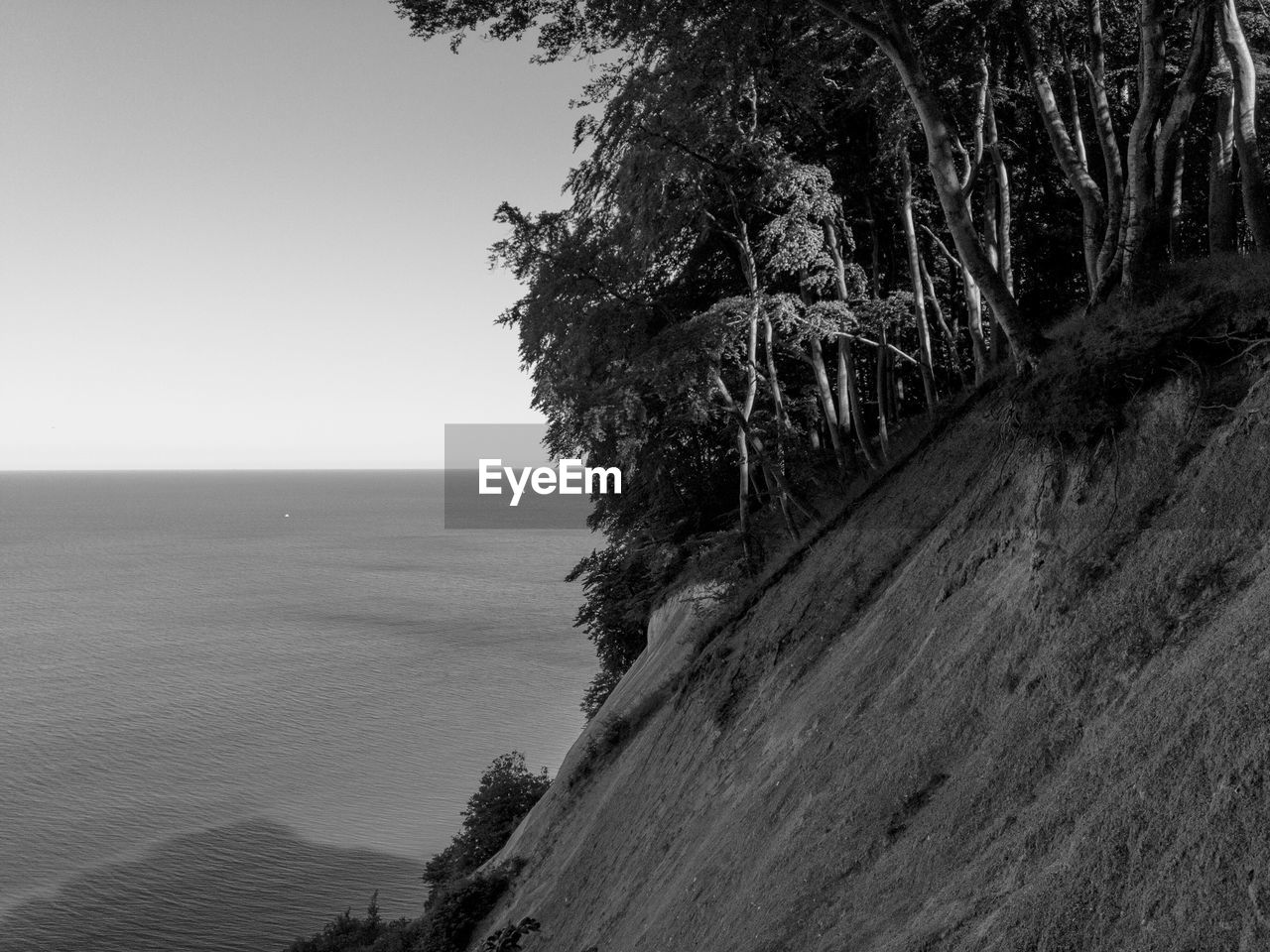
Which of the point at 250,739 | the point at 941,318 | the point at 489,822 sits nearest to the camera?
the point at 941,318

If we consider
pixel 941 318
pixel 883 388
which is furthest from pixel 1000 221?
pixel 883 388

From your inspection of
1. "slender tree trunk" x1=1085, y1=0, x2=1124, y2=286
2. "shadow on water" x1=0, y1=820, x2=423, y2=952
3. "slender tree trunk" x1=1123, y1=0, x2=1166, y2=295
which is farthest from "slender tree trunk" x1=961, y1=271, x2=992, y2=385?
"shadow on water" x1=0, y1=820, x2=423, y2=952

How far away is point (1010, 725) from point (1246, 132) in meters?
7.95

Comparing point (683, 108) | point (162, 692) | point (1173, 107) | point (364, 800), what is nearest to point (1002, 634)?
point (1173, 107)

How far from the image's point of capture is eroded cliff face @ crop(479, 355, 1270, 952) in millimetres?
4562

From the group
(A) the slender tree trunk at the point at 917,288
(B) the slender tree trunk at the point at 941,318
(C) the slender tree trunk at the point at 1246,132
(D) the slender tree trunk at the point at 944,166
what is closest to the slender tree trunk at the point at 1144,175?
(D) the slender tree trunk at the point at 944,166

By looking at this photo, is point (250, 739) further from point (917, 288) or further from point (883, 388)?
point (917, 288)

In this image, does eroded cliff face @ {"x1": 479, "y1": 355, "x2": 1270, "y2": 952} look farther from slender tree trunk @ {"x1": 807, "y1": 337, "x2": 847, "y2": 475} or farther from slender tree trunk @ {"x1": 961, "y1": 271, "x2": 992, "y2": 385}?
slender tree trunk @ {"x1": 807, "y1": 337, "x2": 847, "y2": 475}

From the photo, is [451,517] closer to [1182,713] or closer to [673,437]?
[673,437]

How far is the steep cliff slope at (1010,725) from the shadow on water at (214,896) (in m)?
20.8

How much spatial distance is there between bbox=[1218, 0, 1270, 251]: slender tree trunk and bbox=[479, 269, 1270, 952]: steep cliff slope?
332 cm

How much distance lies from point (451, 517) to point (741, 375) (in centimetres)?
17327

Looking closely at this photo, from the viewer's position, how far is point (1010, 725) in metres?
6.48

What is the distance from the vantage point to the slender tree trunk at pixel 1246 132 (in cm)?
992
